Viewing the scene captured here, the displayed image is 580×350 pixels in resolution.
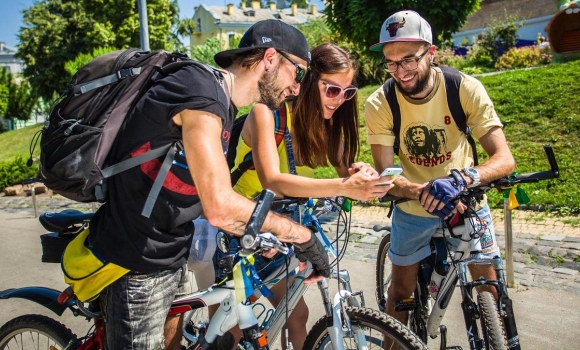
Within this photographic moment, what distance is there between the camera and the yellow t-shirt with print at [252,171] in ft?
9.61

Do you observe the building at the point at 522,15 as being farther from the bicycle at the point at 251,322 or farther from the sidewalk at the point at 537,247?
the bicycle at the point at 251,322

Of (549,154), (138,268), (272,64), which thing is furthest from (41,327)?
(549,154)

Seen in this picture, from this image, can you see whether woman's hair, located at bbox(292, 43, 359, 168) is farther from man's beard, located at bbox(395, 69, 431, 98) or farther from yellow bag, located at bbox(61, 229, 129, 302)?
yellow bag, located at bbox(61, 229, 129, 302)

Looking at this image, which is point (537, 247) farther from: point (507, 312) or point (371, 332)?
point (371, 332)

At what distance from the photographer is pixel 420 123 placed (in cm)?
322

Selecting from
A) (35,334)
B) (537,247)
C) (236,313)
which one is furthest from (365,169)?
(537,247)

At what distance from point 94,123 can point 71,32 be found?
1513 inches

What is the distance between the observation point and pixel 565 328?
13.3 ft

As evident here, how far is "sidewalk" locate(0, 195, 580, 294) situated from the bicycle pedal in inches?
76.7

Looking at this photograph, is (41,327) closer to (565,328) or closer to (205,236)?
(205,236)

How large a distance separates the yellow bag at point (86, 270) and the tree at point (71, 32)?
1367 inches

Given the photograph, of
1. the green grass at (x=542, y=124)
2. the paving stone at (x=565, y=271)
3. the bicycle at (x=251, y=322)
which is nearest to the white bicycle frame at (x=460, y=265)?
the bicycle at (x=251, y=322)

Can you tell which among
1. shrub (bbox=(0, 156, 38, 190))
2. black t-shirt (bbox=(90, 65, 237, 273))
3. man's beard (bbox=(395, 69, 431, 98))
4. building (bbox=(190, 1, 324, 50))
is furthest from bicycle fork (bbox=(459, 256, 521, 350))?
building (bbox=(190, 1, 324, 50))

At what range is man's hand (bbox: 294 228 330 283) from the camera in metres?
2.47
